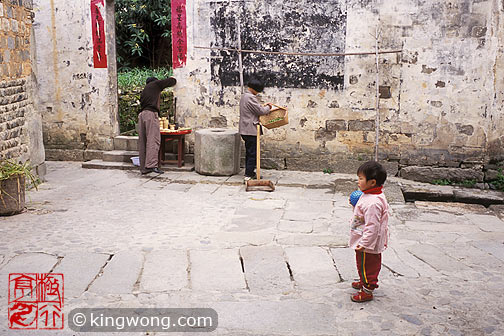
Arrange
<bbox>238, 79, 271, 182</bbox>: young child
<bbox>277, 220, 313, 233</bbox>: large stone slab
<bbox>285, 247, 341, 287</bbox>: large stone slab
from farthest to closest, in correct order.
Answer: <bbox>238, 79, 271, 182</bbox>: young child < <bbox>277, 220, 313, 233</bbox>: large stone slab < <bbox>285, 247, 341, 287</bbox>: large stone slab

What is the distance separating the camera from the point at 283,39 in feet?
28.7

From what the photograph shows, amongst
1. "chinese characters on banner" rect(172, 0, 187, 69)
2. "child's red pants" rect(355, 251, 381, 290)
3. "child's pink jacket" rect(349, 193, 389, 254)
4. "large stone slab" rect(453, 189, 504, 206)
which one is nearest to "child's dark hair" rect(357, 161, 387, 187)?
"child's pink jacket" rect(349, 193, 389, 254)

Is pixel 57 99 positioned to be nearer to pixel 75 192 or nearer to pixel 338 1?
pixel 75 192

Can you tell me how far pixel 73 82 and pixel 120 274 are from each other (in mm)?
6104

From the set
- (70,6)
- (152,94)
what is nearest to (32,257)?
(152,94)

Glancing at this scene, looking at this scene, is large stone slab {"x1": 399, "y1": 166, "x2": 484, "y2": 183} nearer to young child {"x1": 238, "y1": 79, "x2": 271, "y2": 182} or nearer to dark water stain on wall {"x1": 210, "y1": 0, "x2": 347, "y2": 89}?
dark water stain on wall {"x1": 210, "y1": 0, "x2": 347, "y2": 89}

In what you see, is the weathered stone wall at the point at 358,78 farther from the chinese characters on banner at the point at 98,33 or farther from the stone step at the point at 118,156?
the chinese characters on banner at the point at 98,33

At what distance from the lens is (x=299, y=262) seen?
4863 mm

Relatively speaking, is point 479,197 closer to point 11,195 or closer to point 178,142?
point 178,142

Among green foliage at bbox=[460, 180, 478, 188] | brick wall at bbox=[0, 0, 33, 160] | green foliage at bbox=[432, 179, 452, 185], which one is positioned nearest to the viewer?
brick wall at bbox=[0, 0, 33, 160]

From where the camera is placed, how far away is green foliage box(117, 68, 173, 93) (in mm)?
11078

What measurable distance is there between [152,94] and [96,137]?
1743 millimetres

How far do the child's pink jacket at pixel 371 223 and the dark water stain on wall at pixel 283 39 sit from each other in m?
5.05

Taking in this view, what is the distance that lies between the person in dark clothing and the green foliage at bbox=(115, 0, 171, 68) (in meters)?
5.03
